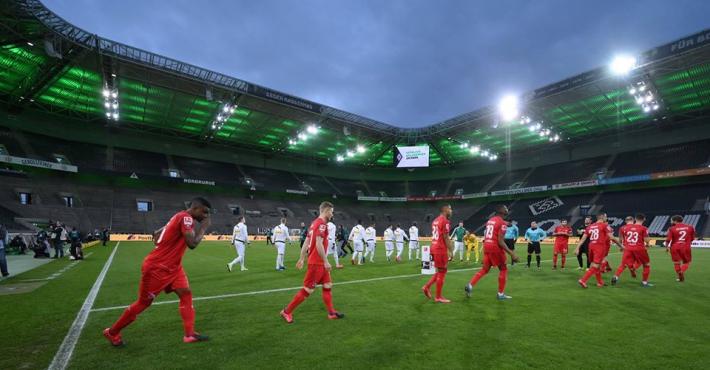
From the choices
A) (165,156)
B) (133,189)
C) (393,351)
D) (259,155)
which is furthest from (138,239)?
(393,351)

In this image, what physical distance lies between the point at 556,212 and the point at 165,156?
55915mm

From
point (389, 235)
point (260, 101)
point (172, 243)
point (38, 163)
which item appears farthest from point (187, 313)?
point (38, 163)

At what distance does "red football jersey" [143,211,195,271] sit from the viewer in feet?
16.5

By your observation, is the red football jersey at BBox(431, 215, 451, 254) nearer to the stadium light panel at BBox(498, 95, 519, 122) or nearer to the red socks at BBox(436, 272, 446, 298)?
the red socks at BBox(436, 272, 446, 298)

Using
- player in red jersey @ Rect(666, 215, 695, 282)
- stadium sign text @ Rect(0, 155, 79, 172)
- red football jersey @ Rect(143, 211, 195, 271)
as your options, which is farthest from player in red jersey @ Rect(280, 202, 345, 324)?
stadium sign text @ Rect(0, 155, 79, 172)

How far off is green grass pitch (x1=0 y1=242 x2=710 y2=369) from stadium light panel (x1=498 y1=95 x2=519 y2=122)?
31.5 m

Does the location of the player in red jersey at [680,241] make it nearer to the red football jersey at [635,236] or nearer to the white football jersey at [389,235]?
the red football jersey at [635,236]

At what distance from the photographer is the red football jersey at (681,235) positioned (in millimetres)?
10820

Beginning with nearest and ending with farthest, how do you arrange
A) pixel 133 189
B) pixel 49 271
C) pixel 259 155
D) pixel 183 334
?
pixel 183 334 < pixel 49 271 < pixel 133 189 < pixel 259 155

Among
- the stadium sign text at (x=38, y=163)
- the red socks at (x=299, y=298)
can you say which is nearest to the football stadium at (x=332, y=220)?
the red socks at (x=299, y=298)

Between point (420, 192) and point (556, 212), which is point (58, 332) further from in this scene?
point (420, 192)

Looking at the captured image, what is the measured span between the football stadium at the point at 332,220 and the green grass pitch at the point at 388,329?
57 millimetres

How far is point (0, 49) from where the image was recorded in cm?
2792

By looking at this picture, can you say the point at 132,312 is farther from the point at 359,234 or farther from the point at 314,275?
the point at 359,234
